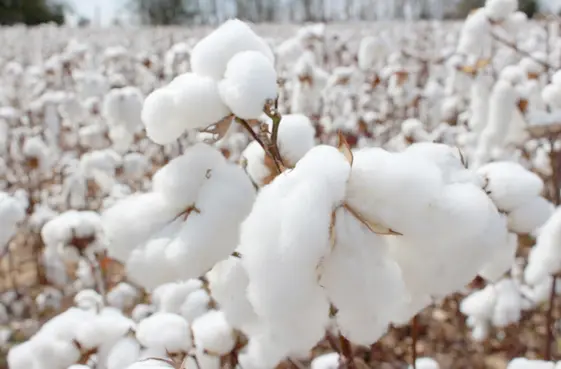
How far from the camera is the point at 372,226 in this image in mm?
653

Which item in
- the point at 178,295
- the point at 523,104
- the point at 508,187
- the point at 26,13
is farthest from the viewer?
the point at 26,13

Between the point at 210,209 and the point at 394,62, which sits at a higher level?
the point at 210,209

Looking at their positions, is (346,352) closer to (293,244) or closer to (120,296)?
(293,244)

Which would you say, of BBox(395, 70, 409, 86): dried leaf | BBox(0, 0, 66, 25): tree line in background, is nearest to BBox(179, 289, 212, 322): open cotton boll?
BBox(395, 70, 409, 86): dried leaf

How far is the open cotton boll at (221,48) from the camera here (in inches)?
33.4

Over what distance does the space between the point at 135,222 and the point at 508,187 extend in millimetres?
532

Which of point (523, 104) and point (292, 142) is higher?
point (292, 142)

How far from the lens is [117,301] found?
2254 mm

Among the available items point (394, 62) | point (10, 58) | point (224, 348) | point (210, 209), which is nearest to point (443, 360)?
point (224, 348)

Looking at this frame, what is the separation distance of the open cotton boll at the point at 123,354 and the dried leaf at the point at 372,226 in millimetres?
665

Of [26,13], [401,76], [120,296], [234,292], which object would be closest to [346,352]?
[234,292]

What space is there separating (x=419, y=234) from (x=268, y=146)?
232mm

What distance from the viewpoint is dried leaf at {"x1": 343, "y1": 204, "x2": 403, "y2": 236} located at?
649mm

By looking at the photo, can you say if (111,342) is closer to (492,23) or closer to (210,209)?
(210,209)
